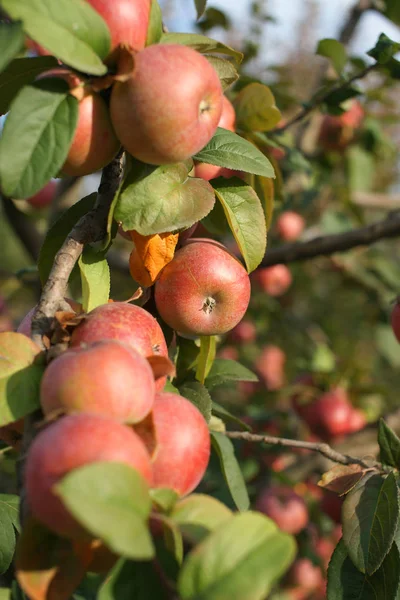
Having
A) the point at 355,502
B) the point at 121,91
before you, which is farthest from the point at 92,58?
the point at 355,502

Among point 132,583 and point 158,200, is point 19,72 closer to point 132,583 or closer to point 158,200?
point 158,200

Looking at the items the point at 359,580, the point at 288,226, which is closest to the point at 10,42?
the point at 359,580

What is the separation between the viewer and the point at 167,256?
28.5 inches

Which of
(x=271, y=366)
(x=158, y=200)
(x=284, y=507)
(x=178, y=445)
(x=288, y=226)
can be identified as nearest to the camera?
(x=178, y=445)

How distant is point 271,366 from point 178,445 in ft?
6.58

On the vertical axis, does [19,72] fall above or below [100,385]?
above

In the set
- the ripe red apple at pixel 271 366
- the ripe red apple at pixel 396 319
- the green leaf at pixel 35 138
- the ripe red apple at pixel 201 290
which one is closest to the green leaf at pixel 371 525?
the ripe red apple at pixel 201 290

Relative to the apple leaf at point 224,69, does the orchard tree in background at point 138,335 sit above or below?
below

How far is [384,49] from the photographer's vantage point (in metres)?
0.97

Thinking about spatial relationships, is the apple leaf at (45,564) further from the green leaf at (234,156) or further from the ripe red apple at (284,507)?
the ripe red apple at (284,507)

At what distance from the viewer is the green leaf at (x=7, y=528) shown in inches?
27.8

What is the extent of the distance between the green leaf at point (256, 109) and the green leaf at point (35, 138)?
44 cm

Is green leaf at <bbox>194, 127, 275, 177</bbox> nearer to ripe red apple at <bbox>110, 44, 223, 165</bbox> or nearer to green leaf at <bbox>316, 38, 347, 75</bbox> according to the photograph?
ripe red apple at <bbox>110, 44, 223, 165</bbox>

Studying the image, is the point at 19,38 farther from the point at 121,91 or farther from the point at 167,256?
the point at 167,256
